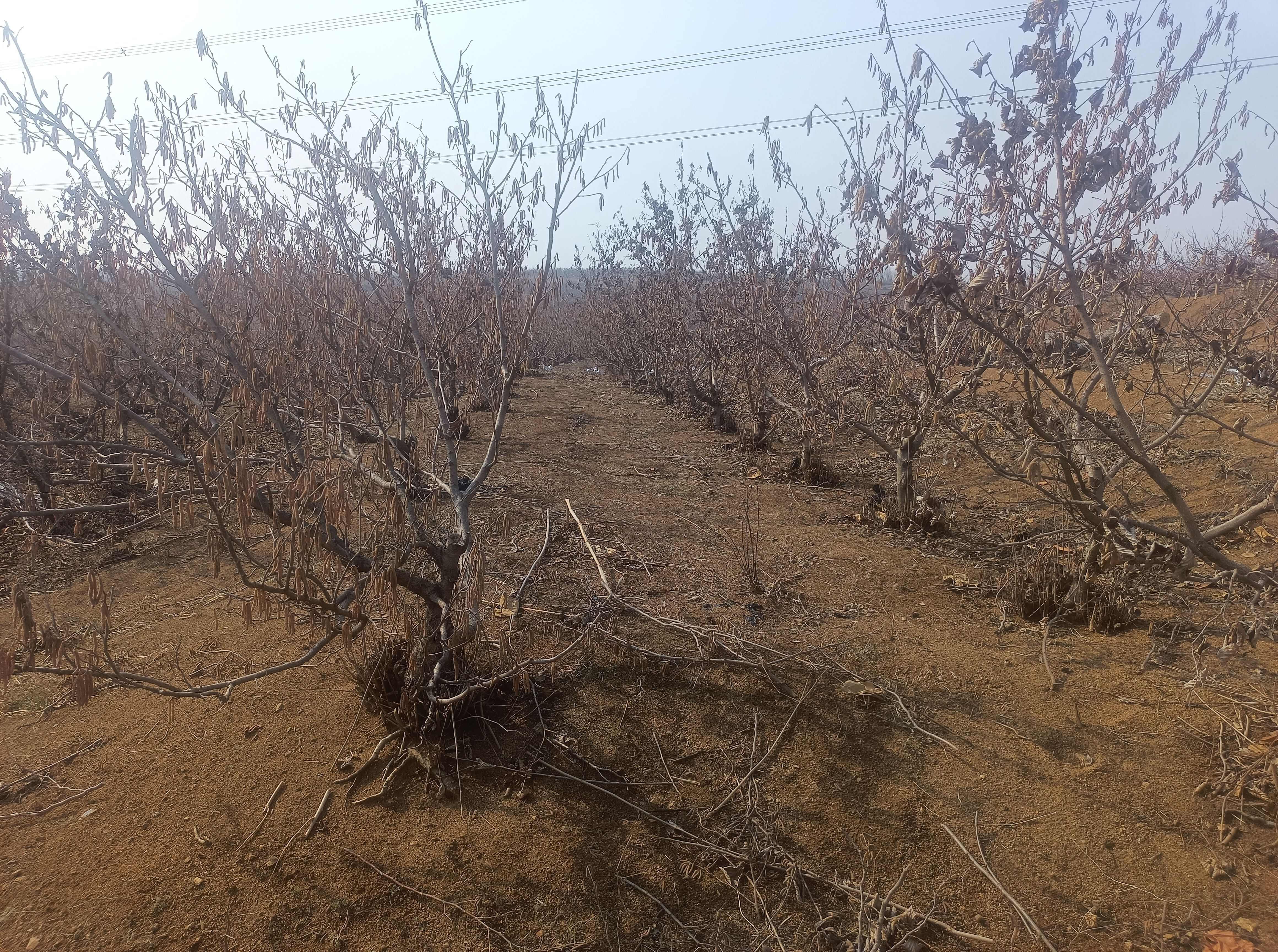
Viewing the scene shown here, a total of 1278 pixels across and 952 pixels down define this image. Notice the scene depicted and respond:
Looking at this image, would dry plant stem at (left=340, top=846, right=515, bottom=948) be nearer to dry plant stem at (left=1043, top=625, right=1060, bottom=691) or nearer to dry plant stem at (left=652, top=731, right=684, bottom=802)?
dry plant stem at (left=652, top=731, right=684, bottom=802)

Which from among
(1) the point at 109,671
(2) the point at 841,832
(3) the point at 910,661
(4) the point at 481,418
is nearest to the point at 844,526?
(3) the point at 910,661

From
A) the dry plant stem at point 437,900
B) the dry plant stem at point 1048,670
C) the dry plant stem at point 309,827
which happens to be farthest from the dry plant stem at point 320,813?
the dry plant stem at point 1048,670

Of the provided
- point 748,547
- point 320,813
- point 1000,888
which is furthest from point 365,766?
point 748,547

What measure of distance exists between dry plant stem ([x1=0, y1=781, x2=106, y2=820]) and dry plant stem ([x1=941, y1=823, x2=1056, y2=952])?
106 inches

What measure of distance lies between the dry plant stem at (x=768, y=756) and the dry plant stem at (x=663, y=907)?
0.30 m

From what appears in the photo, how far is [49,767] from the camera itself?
90.4 inches

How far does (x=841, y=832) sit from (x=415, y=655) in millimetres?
1430

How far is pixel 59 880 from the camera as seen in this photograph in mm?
1917

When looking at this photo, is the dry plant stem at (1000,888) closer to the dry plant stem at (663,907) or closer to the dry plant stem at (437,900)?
the dry plant stem at (663,907)

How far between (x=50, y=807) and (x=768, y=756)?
231cm

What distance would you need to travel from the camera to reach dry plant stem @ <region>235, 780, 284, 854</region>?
2035 mm

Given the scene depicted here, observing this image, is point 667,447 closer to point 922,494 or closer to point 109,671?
point 922,494

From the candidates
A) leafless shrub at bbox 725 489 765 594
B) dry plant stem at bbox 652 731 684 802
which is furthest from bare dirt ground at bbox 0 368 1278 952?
leafless shrub at bbox 725 489 765 594

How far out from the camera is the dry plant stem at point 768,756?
7.28 ft
